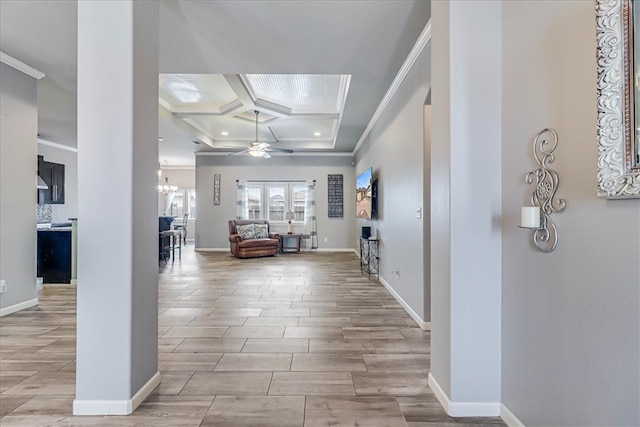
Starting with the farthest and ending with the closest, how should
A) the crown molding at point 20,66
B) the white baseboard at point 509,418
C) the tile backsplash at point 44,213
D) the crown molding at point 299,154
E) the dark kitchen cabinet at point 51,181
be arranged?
the crown molding at point 299,154 → the tile backsplash at point 44,213 → the dark kitchen cabinet at point 51,181 → the crown molding at point 20,66 → the white baseboard at point 509,418

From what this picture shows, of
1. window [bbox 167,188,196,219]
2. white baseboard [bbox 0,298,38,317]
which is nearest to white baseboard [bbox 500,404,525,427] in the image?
white baseboard [bbox 0,298,38,317]

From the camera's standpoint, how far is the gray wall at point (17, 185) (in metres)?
3.50

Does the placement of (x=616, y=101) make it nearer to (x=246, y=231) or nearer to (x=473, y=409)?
(x=473, y=409)

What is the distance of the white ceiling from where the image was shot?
2.58m

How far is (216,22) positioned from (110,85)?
4.53 ft

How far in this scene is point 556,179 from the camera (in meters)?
1.42

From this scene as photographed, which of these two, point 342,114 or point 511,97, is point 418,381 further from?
point 342,114

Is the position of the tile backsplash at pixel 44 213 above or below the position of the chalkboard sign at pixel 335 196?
below

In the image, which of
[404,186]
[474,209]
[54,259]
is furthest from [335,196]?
[474,209]

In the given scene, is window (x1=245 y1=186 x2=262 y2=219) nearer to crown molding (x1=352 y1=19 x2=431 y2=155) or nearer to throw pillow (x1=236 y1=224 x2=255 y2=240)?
throw pillow (x1=236 y1=224 x2=255 y2=240)

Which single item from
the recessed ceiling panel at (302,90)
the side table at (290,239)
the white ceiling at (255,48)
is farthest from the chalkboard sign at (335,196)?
the white ceiling at (255,48)

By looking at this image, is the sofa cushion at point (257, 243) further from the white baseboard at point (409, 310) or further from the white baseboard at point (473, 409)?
the white baseboard at point (473, 409)

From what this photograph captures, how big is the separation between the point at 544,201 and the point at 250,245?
22.7ft

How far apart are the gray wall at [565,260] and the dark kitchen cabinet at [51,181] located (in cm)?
913
